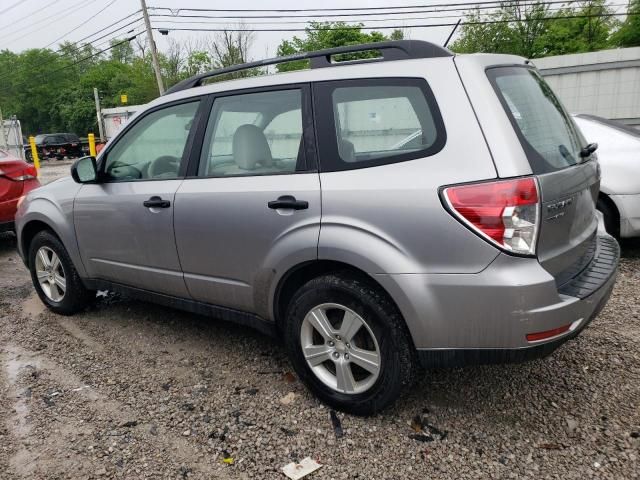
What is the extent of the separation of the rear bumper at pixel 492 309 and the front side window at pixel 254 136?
0.96 m

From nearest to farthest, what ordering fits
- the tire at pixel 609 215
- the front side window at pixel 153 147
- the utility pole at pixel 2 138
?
1. the front side window at pixel 153 147
2. the tire at pixel 609 215
3. the utility pole at pixel 2 138

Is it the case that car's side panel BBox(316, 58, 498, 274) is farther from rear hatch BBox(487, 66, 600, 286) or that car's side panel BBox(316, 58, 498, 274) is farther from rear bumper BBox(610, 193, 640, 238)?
rear bumper BBox(610, 193, 640, 238)

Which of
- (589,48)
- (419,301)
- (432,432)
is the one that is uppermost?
(589,48)

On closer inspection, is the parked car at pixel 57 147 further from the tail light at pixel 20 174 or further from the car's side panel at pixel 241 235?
the car's side panel at pixel 241 235

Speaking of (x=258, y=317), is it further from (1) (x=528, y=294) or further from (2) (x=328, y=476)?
(1) (x=528, y=294)

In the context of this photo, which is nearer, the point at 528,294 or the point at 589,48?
the point at 528,294

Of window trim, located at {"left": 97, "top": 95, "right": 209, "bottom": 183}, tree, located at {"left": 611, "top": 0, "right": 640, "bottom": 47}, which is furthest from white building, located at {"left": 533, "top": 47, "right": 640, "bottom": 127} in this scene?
tree, located at {"left": 611, "top": 0, "right": 640, "bottom": 47}

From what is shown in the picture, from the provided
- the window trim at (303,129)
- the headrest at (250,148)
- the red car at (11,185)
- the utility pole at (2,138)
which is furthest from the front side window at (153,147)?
the utility pole at (2,138)

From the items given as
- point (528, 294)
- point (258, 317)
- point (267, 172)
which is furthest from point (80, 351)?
point (528, 294)

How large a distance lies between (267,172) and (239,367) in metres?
1.32

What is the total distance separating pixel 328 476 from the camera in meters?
2.39

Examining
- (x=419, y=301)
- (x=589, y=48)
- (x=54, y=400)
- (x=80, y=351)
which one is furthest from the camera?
(x=589, y=48)

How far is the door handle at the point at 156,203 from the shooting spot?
3346mm

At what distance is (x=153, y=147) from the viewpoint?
3.69 m
